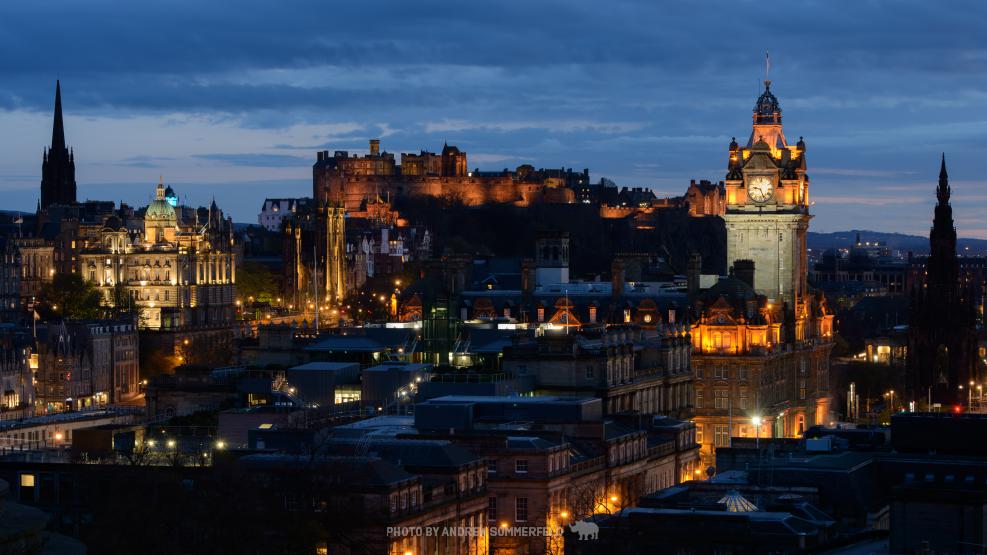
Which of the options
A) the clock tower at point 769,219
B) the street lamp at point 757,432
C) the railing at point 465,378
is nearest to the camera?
the street lamp at point 757,432

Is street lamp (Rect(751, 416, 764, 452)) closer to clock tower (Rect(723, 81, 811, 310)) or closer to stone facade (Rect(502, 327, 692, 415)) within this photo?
stone facade (Rect(502, 327, 692, 415))

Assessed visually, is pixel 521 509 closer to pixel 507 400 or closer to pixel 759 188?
pixel 507 400

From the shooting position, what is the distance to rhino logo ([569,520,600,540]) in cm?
8269

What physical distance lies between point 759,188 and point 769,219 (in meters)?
2.27

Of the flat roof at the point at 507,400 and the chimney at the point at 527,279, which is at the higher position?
the chimney at the point at 527,279

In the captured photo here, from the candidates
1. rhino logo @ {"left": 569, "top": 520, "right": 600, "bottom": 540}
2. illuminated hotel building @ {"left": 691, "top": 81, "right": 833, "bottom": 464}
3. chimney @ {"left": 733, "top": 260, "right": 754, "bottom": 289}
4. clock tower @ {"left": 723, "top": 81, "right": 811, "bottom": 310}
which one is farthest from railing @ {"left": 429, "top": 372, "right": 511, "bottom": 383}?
clock tower @ {"left": 723, "top": 81, "right": 811, "bottom": 310}

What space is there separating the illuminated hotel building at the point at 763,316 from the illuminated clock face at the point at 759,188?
0.22 feet

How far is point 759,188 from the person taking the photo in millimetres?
173125

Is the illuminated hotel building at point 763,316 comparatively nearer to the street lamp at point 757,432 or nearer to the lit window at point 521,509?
the street lamp at point 757,432

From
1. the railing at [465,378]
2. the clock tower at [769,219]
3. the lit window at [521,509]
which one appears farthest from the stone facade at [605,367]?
the clock tower at [769,219]

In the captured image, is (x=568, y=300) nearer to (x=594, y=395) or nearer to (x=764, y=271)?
(x=764, y=271)

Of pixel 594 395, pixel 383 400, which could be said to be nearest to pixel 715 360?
pixel 594 395

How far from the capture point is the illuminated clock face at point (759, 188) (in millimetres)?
172875

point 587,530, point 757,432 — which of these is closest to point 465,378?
point 757,432
